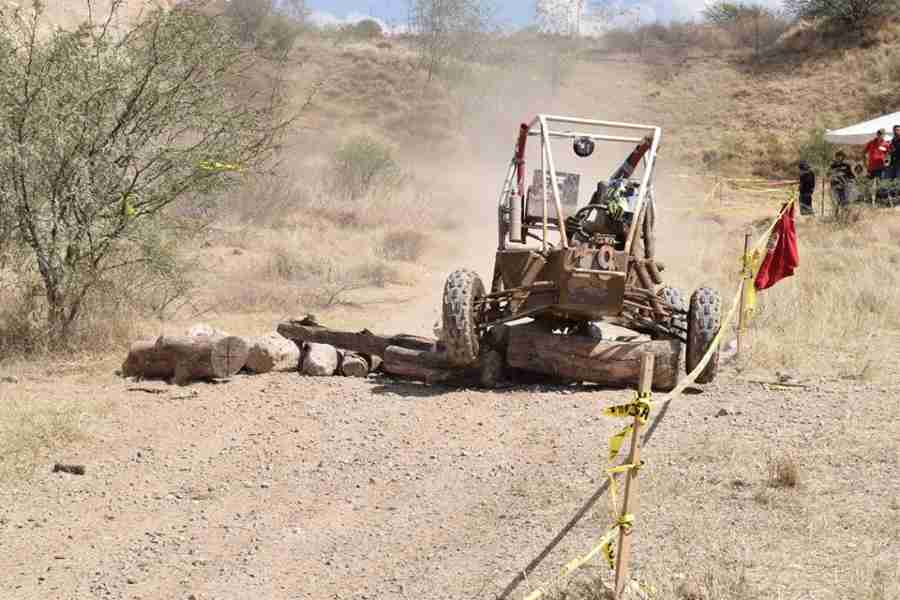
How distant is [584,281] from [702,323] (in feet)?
3.49

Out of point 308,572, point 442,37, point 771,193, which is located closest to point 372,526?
point 308,572

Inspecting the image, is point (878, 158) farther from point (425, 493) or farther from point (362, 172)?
point (425, 493)

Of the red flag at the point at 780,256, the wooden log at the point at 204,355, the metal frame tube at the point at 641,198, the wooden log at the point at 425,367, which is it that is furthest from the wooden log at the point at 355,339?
the red flag at the point at 780,256

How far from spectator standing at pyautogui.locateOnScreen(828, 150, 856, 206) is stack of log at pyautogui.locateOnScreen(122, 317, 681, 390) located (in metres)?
13.2

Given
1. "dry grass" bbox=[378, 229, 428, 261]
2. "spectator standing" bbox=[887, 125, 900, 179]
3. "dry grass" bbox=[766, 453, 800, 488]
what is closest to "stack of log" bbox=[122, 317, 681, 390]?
"dry grass" bbox=[766, 453, 800, 488]

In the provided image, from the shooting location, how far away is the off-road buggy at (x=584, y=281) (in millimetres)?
A: 8688

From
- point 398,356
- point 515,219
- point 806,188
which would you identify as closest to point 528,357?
point 398,356

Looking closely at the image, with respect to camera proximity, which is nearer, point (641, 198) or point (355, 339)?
point (641, 198)

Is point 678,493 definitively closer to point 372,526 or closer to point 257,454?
point 372,526

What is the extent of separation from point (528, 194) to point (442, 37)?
3848cm

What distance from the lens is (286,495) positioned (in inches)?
273

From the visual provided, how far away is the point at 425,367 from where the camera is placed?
30.7ft

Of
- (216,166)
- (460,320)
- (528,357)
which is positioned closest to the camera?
(460,320)

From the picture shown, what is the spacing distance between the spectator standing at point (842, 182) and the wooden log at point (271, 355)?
46.1ft
